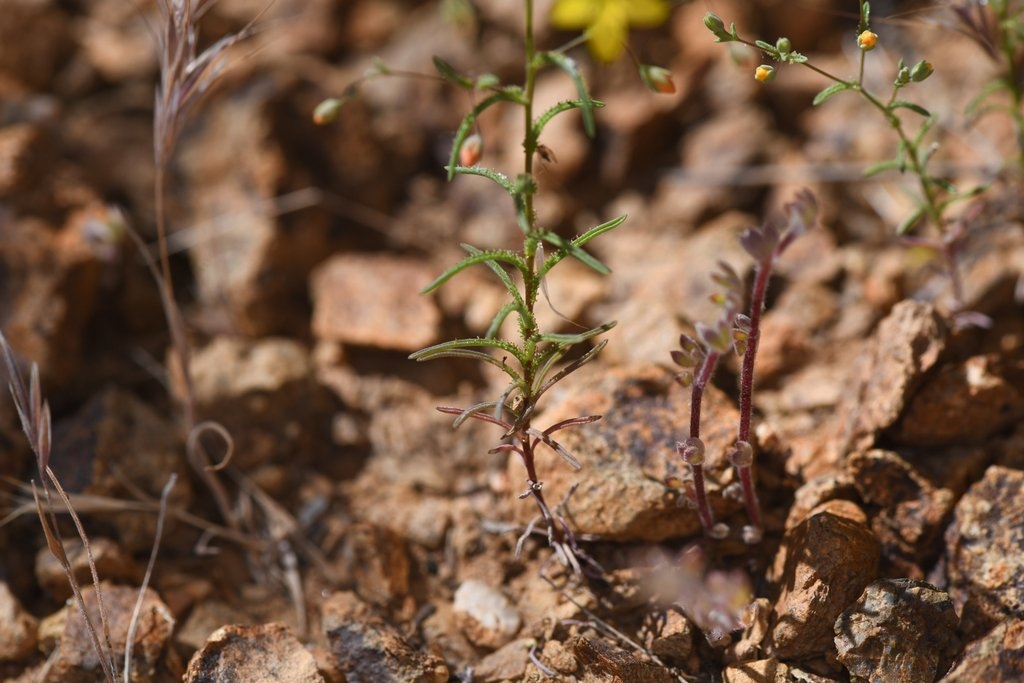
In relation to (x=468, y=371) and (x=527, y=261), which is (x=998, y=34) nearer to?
(x=527, y=261)

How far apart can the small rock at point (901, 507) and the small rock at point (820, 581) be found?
169 mm

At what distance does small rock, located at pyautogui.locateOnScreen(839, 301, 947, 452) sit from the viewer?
Answer: 8.46ft

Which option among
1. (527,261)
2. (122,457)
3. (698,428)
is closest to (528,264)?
(527,261)

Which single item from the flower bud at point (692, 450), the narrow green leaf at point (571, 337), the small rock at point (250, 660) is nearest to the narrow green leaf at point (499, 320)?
the narrow green leaf at point (571, 337)

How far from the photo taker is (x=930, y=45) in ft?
13.0

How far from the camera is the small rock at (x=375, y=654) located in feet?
7.63

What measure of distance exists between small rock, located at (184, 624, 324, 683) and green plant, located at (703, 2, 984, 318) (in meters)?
2.00

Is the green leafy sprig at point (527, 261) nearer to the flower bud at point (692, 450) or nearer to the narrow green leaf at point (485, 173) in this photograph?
the narrow green leaf at point (485, 173)

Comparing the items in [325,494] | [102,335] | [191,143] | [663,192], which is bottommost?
[325,494]

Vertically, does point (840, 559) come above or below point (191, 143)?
below

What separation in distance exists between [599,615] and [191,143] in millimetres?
2716

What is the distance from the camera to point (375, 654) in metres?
2.35

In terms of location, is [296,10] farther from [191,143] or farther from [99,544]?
[99,544]

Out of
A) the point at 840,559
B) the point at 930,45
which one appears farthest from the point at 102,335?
the point at 930,45
